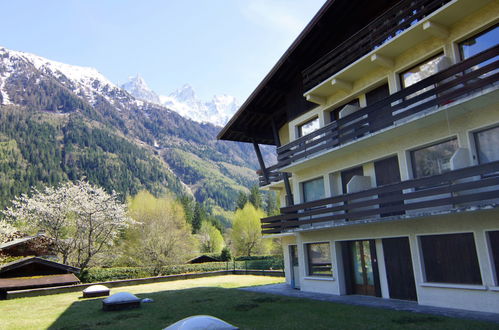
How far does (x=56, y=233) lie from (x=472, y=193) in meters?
33.0

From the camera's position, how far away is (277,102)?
884 inches

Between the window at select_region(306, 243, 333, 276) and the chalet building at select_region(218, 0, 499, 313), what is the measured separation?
8cm

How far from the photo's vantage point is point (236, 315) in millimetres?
12727

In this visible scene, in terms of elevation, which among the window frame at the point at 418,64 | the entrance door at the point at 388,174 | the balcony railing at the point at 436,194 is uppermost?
the window frame at the point at 418,64

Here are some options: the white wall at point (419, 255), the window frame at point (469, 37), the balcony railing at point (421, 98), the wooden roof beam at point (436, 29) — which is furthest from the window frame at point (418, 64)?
the white wall at point (419, 255)

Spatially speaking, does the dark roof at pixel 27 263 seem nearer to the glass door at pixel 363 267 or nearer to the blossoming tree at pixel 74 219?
the blossoming tree at pixel 74 219

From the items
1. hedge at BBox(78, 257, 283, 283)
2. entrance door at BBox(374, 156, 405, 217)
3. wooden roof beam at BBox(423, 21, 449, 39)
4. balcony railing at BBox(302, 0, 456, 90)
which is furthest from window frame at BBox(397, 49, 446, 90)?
hedge at BBox(78, 257, 283, 283)

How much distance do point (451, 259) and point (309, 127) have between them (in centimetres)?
1026

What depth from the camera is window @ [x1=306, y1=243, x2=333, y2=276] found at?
1780cm

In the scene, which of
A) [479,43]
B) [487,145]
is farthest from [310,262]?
[479,43]

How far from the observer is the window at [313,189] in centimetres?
1873

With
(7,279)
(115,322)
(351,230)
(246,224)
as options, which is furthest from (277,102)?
(246,224)

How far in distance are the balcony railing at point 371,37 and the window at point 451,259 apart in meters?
8.12

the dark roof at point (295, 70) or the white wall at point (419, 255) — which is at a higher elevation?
the dark roof at point (295, 70)
